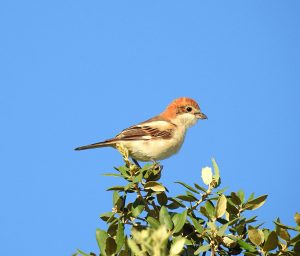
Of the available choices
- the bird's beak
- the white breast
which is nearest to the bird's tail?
the white breast

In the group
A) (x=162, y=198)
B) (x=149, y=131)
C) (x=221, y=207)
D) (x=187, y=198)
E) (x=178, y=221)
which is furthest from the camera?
(x=149, y=131)

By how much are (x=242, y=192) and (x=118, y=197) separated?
91 cm

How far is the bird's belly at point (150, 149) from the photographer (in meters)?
7.03

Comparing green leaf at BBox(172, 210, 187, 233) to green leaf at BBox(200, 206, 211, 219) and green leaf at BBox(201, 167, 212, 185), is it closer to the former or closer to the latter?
green leaf at BBox(200, 206, 211, 219)

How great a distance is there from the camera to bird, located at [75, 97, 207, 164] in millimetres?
7020

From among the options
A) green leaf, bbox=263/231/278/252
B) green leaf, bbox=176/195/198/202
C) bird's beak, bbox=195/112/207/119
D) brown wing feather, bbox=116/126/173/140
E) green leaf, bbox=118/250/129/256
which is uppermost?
bird's beak, bbox=195/112/207/119

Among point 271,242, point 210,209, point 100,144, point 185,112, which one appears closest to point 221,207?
point 210,209

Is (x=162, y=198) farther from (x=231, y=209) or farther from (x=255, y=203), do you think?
(x=255, y=203)

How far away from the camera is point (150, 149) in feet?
23.1

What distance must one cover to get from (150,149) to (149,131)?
356 mm

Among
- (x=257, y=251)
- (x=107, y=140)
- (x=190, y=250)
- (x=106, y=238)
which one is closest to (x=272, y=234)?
(x=257, y=251)

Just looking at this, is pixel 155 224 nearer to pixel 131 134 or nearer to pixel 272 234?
pixel 272 234

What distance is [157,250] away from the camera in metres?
1.68

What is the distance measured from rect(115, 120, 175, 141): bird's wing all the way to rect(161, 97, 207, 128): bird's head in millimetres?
407
